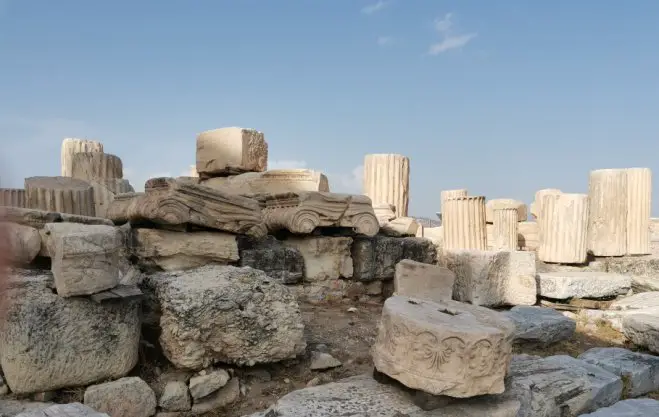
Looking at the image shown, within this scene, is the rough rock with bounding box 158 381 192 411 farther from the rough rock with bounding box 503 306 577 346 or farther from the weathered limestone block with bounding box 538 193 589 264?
the weathered limestone block with bounding box 538 193 589 264

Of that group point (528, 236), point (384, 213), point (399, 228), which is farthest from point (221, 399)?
point (528, 236)

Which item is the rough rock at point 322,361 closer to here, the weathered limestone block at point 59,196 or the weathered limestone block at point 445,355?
the weathered limestone block at point 445,355

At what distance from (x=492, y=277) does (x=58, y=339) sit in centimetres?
482

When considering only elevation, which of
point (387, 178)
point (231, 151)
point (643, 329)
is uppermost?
point (231, 151)

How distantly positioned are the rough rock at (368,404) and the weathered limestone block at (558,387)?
0.27m

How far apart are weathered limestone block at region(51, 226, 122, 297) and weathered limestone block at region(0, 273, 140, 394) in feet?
0.36

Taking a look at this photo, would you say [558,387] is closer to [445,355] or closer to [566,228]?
[445,355]

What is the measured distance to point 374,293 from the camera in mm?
5434

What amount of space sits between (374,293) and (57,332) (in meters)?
3.51

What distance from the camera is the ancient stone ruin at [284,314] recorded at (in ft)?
8.55

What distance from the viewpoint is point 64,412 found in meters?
2.31

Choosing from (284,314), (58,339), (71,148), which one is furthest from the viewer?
(71,148)

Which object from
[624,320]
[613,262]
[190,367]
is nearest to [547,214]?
[613,262]

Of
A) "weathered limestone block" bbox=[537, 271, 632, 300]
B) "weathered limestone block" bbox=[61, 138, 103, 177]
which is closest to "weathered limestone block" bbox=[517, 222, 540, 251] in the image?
"weathered limestone block" bbox=[537, 271, 632, 300]
